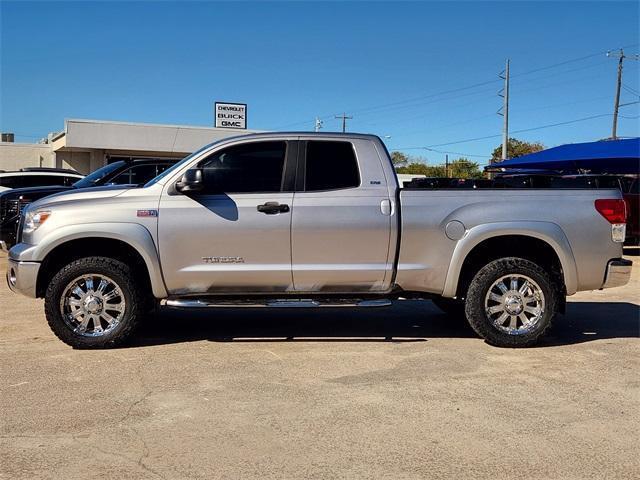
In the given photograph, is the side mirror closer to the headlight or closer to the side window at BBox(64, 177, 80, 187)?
the headlight

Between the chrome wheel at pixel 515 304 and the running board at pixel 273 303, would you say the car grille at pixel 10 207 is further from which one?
the chrome wheel at pixel 515 304

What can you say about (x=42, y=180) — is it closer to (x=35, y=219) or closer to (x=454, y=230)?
(x=35, y=219)

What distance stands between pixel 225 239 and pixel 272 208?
0.54 m

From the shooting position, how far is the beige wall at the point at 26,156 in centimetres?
3384

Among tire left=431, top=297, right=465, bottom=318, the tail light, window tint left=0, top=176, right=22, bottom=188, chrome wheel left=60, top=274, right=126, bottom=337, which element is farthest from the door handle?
window tint left=0, top=176, right=22, bottom=188

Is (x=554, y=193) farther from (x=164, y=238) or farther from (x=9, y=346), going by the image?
(x=9, y=346)

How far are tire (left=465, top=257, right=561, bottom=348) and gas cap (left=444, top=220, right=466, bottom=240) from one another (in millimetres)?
447

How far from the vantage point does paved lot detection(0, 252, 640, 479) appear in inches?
147

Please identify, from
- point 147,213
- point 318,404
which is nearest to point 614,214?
point 318,404

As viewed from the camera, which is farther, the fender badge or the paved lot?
the fender badge

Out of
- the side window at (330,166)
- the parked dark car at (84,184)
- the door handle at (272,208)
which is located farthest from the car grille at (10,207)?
the side window at (330,166)

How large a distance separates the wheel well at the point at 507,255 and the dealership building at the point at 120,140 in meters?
24.3

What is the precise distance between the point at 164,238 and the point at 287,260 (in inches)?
46.7

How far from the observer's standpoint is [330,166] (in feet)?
20.9
